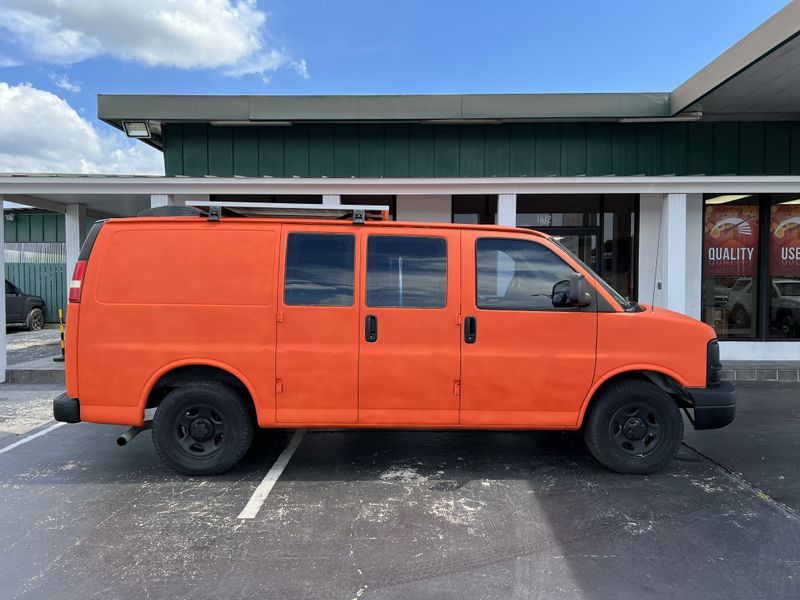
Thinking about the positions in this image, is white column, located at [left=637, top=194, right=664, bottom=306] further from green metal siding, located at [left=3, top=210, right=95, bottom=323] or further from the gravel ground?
green metal siding, located at [left=3, top=210, right=95, bottom=323]

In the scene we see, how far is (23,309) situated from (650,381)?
1660 centimetres

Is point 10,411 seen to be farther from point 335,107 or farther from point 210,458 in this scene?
point 335,107

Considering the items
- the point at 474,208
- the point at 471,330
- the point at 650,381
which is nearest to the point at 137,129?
the point at 474,208

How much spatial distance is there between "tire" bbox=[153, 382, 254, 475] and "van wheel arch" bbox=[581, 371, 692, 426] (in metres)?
2.91

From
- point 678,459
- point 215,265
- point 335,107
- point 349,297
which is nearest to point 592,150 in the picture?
point 335,107

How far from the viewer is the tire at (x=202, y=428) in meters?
4.29

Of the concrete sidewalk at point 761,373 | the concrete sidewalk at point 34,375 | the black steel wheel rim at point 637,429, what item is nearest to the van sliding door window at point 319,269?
the black steel wheel rim at point 637,429

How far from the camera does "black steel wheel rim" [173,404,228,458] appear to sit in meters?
4.33

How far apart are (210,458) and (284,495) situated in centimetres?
78

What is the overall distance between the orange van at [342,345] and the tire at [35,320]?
1335cm

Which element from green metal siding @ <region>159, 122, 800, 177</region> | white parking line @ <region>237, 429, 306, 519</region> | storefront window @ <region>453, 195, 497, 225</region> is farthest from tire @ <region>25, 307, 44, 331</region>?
white parking line @ <region>237, 429, 306, 519</region>

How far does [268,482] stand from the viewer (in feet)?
14.1

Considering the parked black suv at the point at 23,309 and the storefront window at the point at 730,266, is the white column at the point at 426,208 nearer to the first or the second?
the storefront window at the point at 730,266

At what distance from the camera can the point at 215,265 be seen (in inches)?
169
